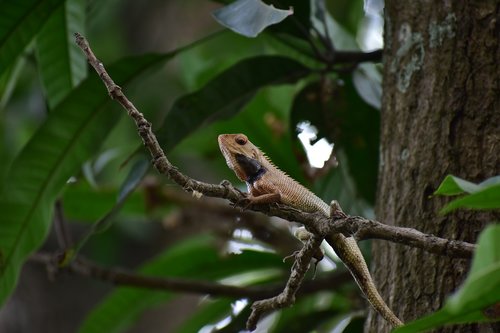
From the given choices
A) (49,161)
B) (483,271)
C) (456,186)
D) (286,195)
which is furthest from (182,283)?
(483,271)

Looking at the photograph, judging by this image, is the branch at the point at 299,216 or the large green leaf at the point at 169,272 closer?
A: the branch at the point at 299,216

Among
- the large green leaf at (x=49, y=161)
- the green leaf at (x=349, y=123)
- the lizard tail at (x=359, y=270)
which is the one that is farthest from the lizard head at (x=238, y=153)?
the green leaf at (x=349, y=123)

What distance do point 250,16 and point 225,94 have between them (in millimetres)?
657

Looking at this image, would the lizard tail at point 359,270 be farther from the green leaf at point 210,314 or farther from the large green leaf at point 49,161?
the green leaf at point 210,314

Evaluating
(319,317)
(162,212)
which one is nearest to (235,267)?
(319,317)

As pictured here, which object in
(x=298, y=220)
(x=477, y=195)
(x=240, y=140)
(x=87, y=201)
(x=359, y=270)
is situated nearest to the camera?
(x=477, y=195)

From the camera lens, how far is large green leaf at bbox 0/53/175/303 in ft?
9.64

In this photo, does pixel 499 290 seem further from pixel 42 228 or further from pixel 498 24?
pixel 42 228

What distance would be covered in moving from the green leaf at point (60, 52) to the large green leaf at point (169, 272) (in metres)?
1.05

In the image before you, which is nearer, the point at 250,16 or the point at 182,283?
the point at 250,16

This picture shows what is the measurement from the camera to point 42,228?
9.70 feet

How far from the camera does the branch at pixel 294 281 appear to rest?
193cm

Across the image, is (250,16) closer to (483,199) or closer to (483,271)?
(483,199)

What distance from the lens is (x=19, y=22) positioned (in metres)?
2.93
